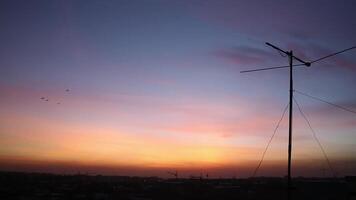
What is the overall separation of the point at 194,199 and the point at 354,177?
53.9 metres

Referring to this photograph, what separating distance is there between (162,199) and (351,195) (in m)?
52.2

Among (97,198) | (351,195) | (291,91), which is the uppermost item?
(291,91)

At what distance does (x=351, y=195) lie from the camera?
24.8 metres

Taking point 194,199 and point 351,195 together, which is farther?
point 194,199

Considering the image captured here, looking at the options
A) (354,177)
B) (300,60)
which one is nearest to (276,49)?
(300,60)

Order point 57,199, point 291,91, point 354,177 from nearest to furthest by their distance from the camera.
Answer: point 291,91 → point 354,177 → point 57,199

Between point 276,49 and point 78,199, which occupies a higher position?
point 276,49

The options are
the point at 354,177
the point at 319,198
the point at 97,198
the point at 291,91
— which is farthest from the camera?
the point at 97,198

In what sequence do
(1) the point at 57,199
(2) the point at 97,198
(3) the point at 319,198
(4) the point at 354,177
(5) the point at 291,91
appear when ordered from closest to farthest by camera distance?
1. (5) the point at 291,91
2. (4) the point at 354,177
3. (3) the point at 319,198
4. (1) the point at 57,199
5. (2) the point at 97,198

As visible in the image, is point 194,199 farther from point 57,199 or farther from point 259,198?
point 57,199

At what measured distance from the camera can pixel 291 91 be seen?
64.5 feet

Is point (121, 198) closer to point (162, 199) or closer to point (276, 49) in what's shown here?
point (162, 199)

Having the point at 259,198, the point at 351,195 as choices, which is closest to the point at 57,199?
the point at 259,198

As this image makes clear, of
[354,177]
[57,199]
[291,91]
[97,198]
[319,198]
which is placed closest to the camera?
[291,91]
